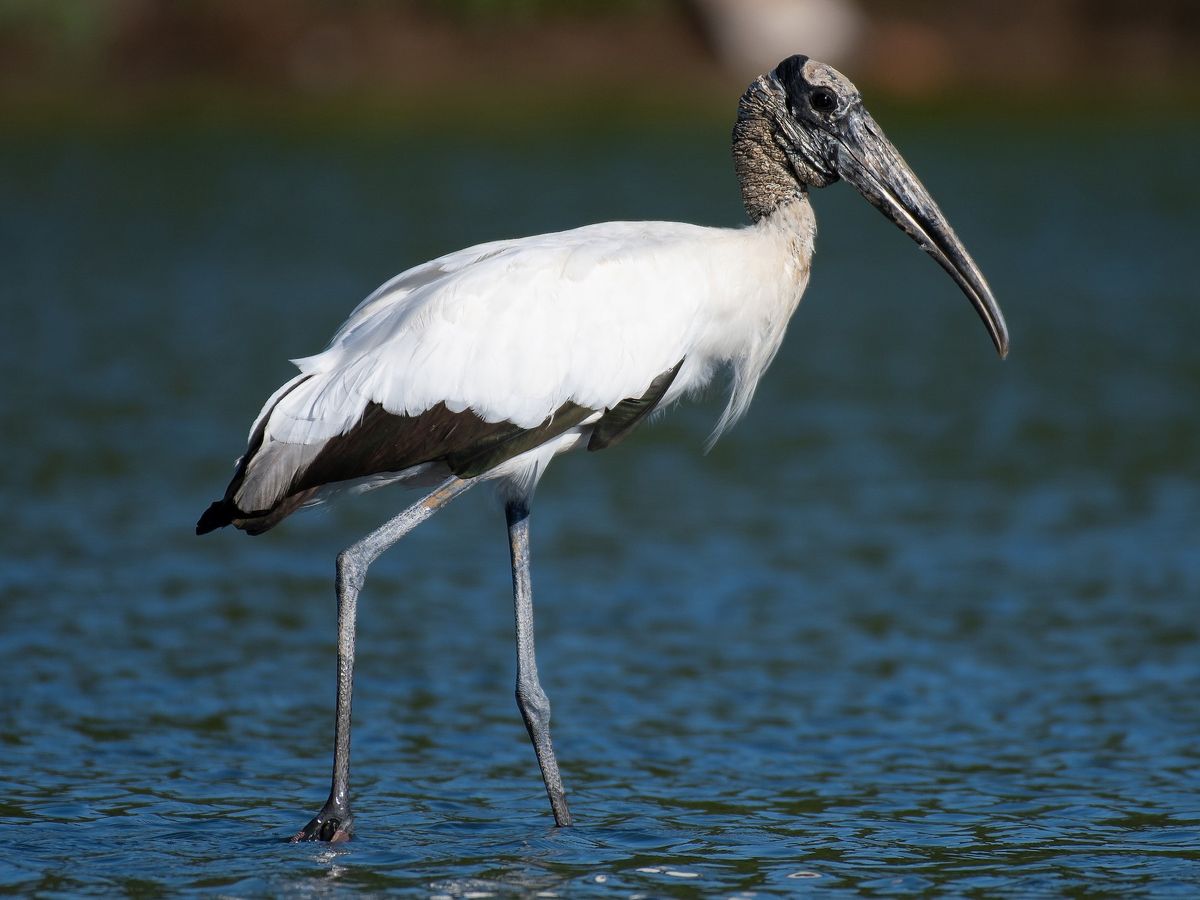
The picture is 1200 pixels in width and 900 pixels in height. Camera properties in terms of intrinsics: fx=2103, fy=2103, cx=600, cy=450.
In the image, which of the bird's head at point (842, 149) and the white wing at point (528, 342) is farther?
the bird's head at point (842, 149)

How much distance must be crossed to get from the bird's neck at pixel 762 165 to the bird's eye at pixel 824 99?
161 mm

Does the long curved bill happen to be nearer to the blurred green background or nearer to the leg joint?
the blurred green background

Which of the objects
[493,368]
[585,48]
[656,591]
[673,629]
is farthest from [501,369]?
[585,48]

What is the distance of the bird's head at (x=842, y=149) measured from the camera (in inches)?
261

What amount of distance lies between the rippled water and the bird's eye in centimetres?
225

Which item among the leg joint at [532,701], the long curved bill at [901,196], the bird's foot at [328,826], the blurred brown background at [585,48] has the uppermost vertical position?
the blurred brown background at [585,48]

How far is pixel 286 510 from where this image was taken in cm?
634

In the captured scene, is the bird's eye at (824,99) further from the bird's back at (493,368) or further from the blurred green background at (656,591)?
the blurred green background at (656,591)

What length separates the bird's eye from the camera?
661cm

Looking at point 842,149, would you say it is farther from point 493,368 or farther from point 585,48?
point 585,48

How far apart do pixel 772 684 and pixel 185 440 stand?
6271 millimetres

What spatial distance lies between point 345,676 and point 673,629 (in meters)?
3.32

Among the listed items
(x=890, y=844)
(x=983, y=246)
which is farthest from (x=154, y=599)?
(x=983, y=246)

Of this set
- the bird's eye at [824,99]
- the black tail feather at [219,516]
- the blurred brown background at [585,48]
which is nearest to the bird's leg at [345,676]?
the black tail feather at [219,516]
